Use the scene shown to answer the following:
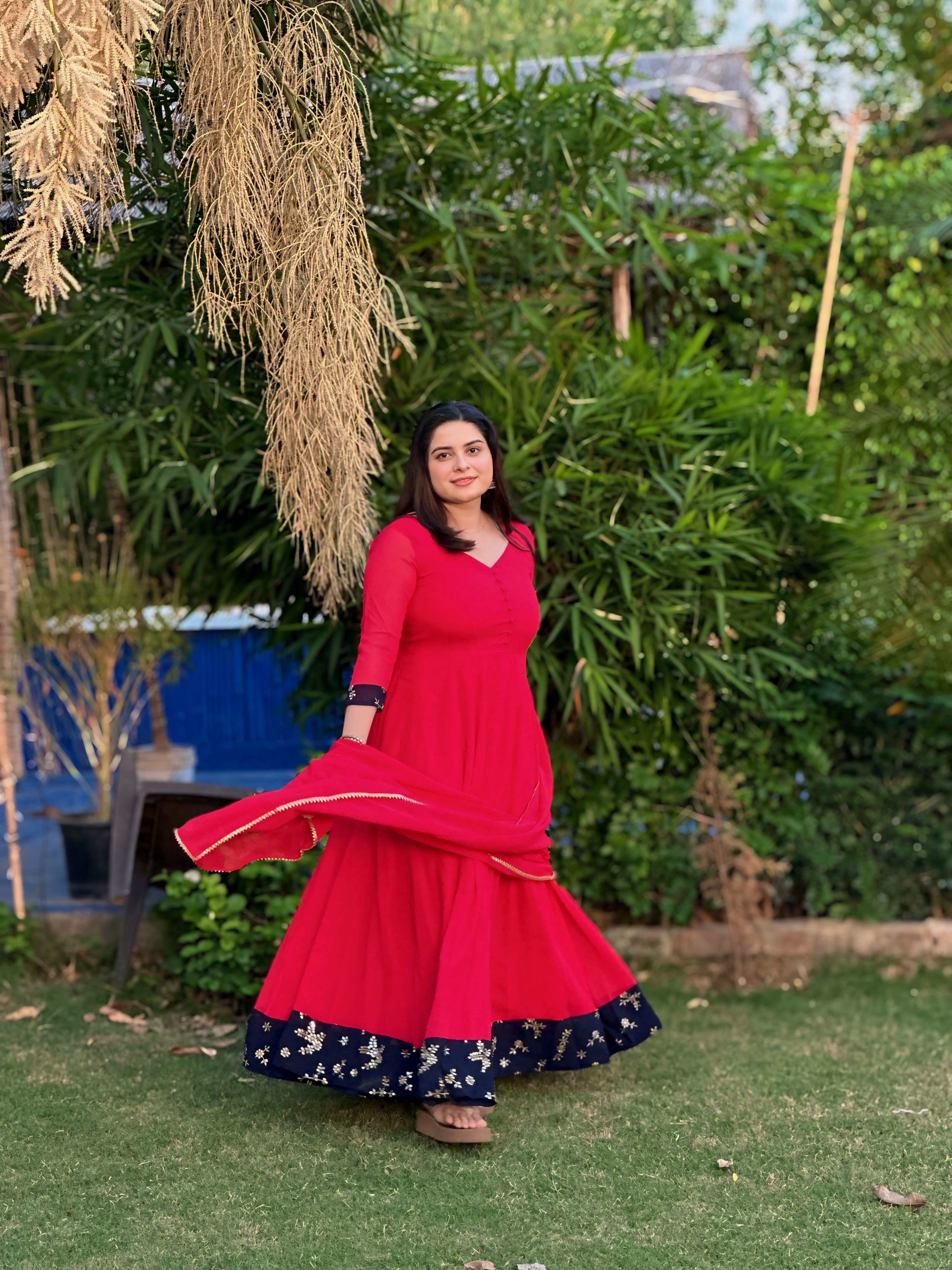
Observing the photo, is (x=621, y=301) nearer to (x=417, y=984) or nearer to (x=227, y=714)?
(x=417, y=984)

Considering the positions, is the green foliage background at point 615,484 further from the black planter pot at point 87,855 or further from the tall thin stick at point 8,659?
the black planter pot at point 87,855

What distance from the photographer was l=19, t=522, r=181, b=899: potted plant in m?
4.87

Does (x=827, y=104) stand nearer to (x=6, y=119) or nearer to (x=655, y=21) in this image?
(x=655, y=21)

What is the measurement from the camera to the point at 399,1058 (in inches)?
111

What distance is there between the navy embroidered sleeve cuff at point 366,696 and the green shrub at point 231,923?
127 centimetres

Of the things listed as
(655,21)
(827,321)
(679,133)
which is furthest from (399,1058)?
(655,21)

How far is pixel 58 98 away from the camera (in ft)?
7.11

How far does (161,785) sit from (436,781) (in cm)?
134

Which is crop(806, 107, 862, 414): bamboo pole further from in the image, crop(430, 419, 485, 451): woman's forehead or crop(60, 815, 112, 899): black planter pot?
crop(60, 815, 112, 899): black planter pot

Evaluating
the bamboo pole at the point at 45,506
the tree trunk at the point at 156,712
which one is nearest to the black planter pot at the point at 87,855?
the tree trunk at the point at 156,712

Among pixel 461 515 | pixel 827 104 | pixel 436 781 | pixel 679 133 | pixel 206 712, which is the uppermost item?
pixel 827 104

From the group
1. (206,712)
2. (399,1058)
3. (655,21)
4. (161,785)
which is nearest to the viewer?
(399,1058)

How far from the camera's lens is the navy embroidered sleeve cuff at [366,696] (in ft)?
9.21

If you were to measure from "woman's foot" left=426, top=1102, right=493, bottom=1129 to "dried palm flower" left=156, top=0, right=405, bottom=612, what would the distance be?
1.47m
